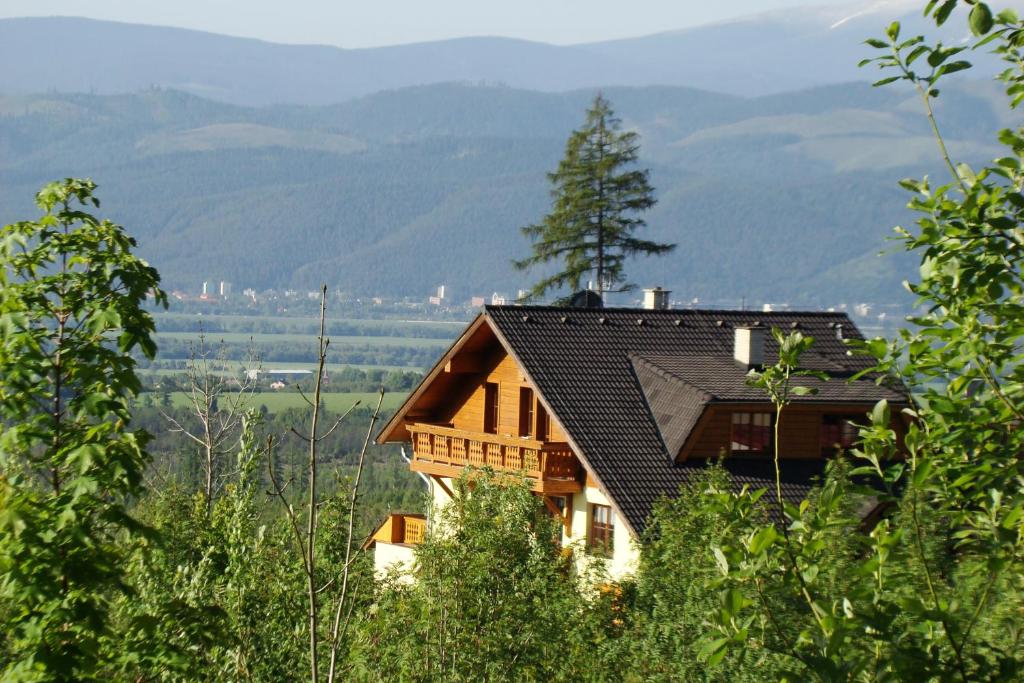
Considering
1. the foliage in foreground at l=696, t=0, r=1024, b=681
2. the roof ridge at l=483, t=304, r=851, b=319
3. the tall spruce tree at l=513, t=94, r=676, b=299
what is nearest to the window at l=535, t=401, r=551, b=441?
the roof ridge at l=483, t=304, r=851, b=319

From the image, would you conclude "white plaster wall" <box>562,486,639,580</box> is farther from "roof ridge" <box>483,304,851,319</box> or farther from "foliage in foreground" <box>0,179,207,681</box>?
"foliage in foreground" <box>0,179,207,681</box>

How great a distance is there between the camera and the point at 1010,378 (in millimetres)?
6699

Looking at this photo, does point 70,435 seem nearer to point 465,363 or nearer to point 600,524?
point 600,524

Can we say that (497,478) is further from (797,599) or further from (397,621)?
(797,599)

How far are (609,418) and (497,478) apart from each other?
293 inches

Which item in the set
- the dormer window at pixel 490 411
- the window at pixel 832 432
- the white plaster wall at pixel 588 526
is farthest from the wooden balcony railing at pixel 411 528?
the window at pixel 832 432

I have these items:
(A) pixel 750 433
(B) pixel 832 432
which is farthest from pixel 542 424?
(B) pixel 832 432

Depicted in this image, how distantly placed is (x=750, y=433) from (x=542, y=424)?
405cm

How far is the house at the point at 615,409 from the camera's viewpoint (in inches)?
1156

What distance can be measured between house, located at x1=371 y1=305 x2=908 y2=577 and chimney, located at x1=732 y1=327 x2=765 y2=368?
35 mm

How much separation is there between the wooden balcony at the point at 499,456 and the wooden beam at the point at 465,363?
1.37 meters

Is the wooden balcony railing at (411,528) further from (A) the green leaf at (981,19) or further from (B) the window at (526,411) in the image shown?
(A) the green leaf at (981,19)

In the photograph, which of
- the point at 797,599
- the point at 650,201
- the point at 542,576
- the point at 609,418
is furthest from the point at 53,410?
the point at 650,201

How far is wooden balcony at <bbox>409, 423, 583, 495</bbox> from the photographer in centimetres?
2938
